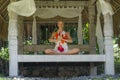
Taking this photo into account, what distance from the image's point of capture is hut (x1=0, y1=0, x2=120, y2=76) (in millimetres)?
9727

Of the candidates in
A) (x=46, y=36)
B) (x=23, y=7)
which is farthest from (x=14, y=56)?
(x=46, y=36)

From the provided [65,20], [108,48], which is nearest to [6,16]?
[65,20]

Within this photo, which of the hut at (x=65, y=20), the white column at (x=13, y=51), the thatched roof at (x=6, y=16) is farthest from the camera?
the thatched roof at (x=6, y=16)

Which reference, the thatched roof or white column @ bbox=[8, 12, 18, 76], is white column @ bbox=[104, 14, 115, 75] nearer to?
white column @ bbox=[8, 12, 18, 76]

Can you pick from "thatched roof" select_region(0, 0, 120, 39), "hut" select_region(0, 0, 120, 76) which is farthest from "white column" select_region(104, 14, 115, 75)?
"thatched roof" select_region(0, 0, 120, 39)

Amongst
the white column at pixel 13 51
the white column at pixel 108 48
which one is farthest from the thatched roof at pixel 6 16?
the white column at pixel 108 48

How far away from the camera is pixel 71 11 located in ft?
41.2

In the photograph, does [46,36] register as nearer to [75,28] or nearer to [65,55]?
[75,28]

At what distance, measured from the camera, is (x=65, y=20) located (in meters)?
13.9

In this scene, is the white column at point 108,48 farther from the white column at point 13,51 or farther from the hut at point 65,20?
the white column at point 13,51

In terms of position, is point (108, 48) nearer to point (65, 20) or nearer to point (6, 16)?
point (65, 20)

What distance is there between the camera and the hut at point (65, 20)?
9.73m

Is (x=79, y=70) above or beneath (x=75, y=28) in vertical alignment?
beneath

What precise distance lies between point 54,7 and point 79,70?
363cm
